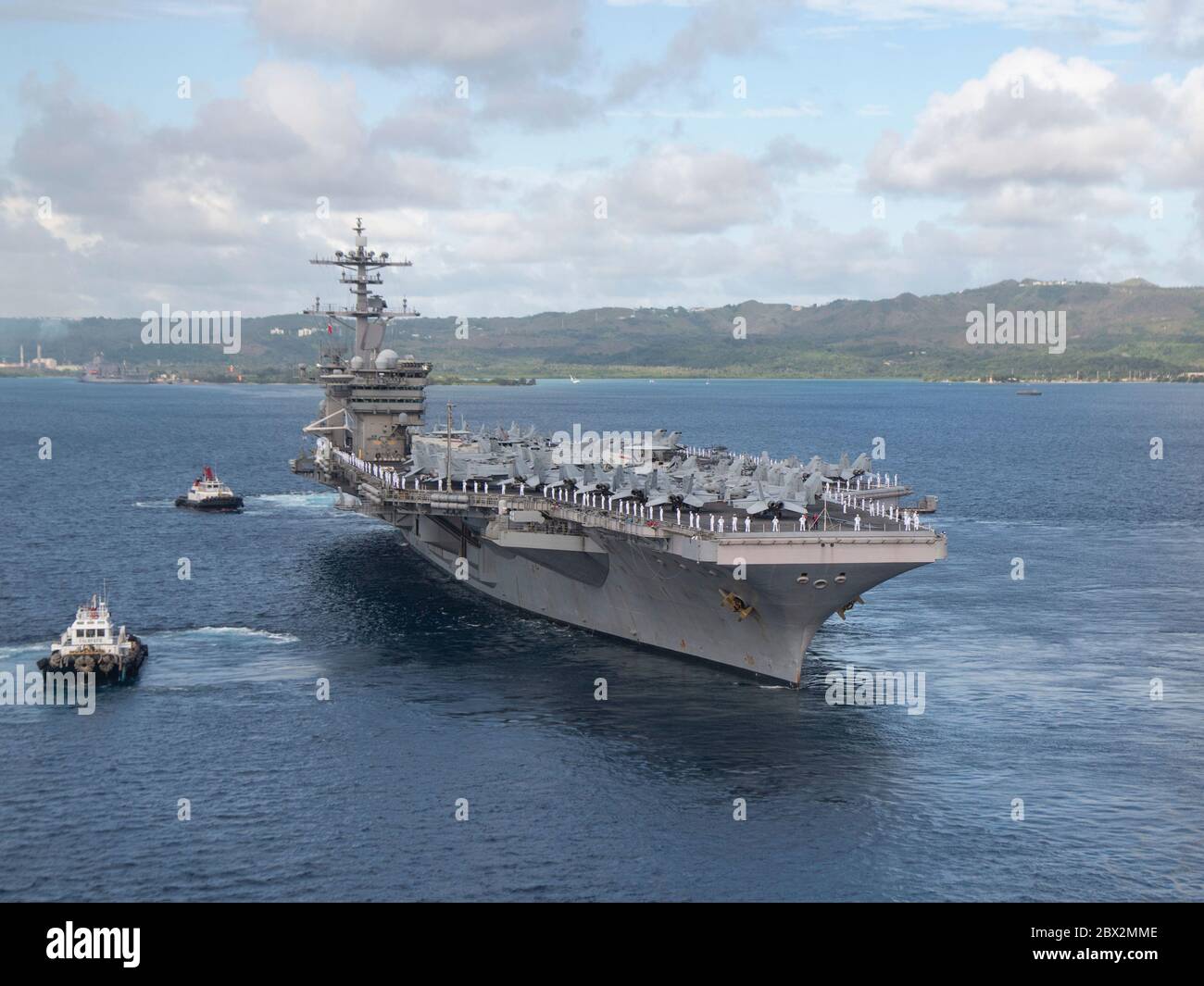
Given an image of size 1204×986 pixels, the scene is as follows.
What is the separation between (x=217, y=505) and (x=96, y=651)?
127ft

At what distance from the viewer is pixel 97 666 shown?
3788cm

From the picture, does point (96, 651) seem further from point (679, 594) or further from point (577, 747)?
point (679, 594)

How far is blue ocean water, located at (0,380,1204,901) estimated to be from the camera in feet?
83.6

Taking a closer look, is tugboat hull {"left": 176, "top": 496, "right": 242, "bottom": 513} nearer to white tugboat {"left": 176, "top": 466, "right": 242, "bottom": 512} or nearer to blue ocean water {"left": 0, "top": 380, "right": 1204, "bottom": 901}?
white tugboat {"left": 176, "top": 466, "right": 242, "bottom": 512}

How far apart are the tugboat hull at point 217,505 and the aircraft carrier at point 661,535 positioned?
17.7 metres

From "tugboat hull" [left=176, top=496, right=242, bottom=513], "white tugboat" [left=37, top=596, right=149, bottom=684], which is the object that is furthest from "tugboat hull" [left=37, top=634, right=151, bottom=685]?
"tugboat hull" [left=176, top=496, right=242, bottom=513]

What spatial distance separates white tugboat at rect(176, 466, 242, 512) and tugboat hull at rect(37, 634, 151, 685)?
126 feet

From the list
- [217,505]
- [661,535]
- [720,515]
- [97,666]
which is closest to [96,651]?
[97,666]

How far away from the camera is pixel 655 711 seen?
34.8 m
